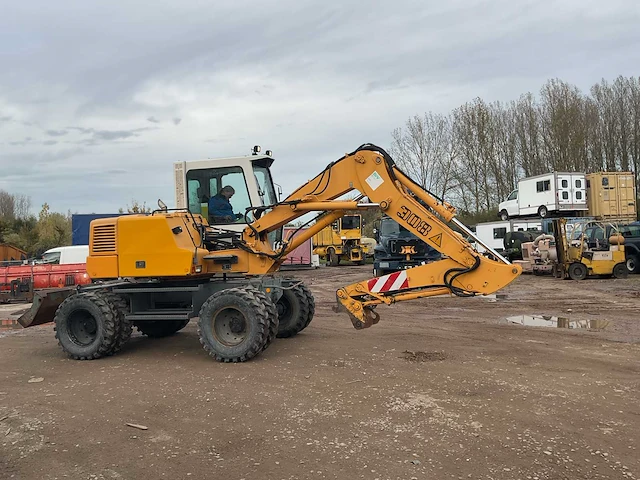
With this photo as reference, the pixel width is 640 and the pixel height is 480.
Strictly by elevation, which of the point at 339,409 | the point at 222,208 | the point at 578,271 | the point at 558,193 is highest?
the point at 558,193

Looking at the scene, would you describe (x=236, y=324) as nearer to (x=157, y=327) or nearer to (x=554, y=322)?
(x=157, y=327)

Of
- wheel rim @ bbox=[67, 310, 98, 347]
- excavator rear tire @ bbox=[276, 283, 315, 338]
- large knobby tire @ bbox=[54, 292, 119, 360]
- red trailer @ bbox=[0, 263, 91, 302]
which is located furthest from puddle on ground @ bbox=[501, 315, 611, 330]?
red trailer @ bbox=[0, 263, 91, 302]

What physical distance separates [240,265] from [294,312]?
4.49ft

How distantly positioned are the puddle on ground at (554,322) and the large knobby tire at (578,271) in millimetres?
9221

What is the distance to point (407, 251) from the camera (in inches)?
760

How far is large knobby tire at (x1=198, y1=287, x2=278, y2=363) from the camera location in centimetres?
775

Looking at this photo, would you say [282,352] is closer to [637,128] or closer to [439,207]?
[439,207]

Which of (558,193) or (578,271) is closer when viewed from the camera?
(578,271)

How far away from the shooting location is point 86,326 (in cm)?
888

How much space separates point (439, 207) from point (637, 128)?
40.0 m

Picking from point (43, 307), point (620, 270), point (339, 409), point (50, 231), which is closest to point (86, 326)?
point (43, 307)

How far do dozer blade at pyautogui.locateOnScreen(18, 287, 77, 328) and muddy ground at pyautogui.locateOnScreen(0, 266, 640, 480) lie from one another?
0.57m

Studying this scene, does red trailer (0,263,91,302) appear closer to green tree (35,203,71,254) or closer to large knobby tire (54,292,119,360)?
large knobby tire (54,292,119,360)

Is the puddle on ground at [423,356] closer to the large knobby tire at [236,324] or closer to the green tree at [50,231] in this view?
the large knobby tire at [236,324]
